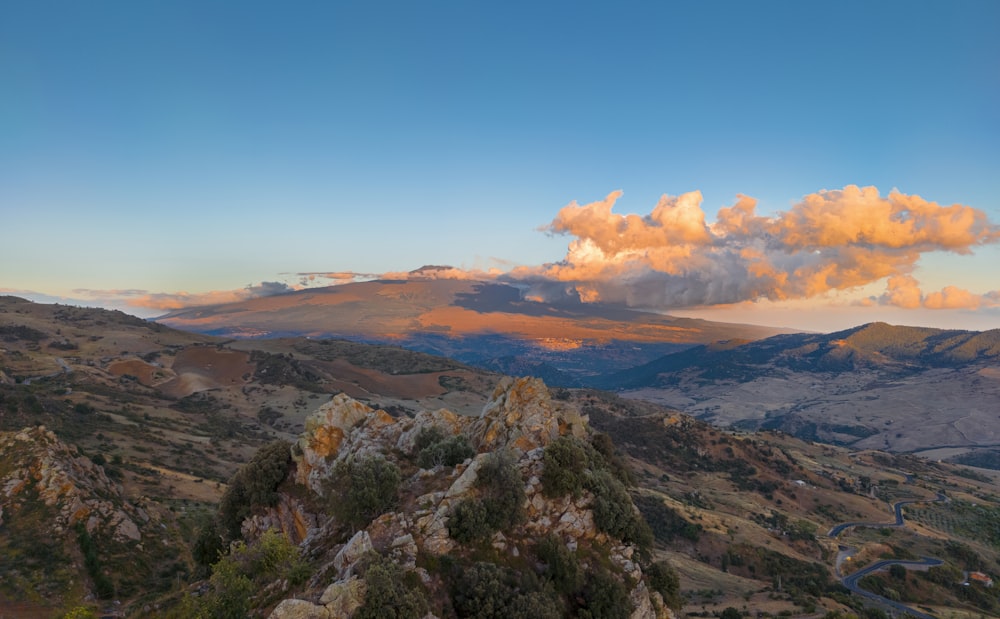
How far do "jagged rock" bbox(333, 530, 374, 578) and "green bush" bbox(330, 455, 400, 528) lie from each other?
4231 millimetres

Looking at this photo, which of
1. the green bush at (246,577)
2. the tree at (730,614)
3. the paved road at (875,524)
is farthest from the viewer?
the paved road at (875,524)

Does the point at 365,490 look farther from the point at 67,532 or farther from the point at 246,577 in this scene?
the point at 67,532

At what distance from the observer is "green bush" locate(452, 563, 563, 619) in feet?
61.9

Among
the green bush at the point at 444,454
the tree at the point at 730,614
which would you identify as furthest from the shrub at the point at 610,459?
the tree at the point at 730,614

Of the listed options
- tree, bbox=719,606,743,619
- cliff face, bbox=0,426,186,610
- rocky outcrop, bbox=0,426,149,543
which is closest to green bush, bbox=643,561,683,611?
cliff face, bbox=0,426,186,610

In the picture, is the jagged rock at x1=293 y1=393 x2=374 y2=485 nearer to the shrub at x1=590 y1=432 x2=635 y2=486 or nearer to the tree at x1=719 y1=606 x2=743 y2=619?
the shrub at x1=590 y1=432 x2=635 y2=486

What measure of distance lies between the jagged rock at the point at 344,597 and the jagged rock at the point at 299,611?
0.20 metres

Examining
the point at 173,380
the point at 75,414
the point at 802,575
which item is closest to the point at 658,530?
the point at 802,575

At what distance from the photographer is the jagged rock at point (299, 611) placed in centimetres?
1595

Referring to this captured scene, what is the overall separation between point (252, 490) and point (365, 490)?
11.7 m

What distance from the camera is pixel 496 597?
1925 centimetres

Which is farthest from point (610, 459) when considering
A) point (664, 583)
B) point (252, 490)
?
point (252, 490)

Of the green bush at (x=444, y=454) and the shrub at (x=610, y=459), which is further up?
the green bush at (x=444, y=454)

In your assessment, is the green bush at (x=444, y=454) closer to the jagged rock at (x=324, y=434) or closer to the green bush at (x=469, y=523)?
the jagged rock at (x=324, y=434)
